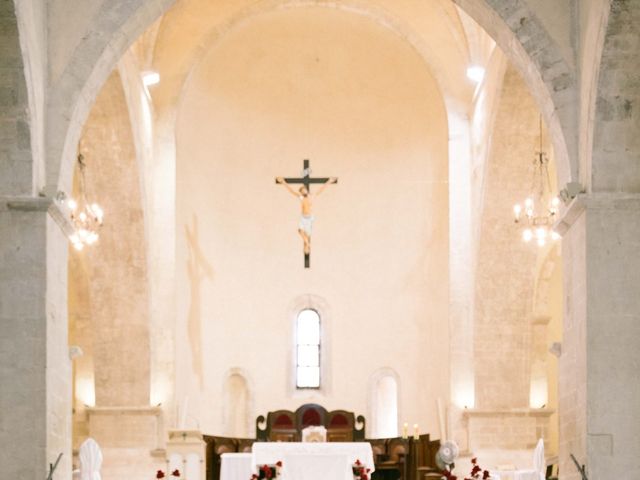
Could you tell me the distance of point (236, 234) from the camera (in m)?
22.8

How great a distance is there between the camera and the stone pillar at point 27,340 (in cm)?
1170

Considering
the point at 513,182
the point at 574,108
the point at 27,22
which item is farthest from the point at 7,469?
the point at 513,182

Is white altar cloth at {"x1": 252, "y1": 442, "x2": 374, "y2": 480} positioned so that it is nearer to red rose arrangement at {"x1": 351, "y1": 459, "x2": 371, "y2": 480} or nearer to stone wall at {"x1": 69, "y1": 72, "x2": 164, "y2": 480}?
red rose arrangement at {"x1": 351, "y1": 459, "x2": 371, "y2": 480}

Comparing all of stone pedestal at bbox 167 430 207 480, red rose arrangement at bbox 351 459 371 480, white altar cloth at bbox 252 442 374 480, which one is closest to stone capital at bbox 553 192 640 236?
red rose arrangement at bbox 351 459 371 480

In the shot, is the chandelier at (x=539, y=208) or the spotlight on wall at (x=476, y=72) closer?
the chandelier at (x=539, y=208)

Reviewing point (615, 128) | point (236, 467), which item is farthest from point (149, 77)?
point (615, 128)

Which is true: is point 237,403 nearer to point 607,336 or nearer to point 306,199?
point 306,199

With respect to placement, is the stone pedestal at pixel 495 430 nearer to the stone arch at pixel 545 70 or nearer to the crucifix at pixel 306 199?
the crucifix at pixel 306 199

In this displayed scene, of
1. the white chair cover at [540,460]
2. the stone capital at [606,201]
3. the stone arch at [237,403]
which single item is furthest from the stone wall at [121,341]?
the stone capital at [606,201]

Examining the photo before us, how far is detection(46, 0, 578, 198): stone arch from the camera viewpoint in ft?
41.0

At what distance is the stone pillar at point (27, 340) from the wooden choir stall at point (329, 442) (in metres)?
5.87

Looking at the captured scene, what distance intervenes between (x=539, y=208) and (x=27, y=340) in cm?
942

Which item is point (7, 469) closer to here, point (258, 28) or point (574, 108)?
point (574, 108)

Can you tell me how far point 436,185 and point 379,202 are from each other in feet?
4.20
